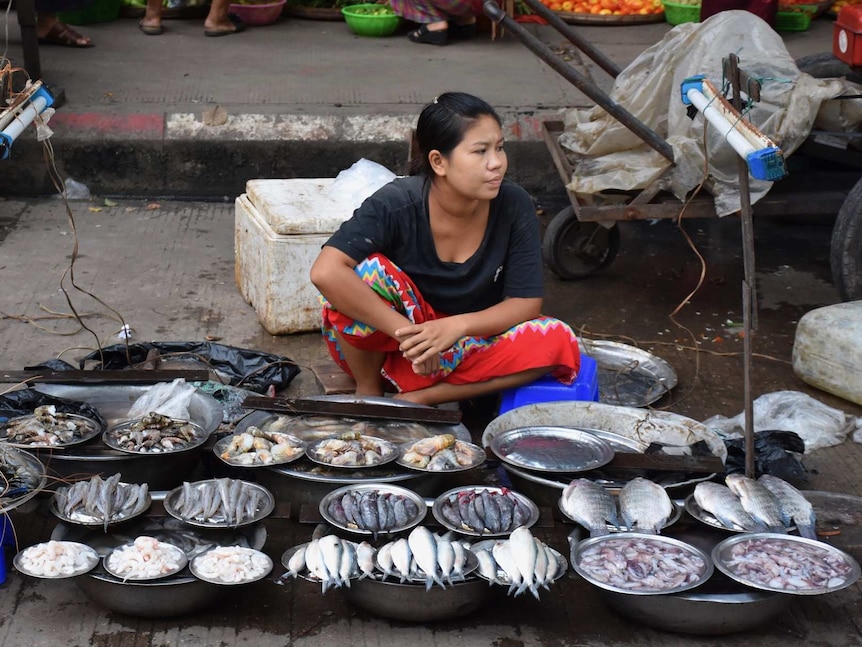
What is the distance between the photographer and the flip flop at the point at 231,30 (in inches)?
336

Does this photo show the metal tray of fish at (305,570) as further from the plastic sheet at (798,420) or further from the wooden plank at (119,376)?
the plastic sheet at (798,420)

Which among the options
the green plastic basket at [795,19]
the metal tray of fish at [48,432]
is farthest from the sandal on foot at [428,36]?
the metal tray of fish at [48,432]

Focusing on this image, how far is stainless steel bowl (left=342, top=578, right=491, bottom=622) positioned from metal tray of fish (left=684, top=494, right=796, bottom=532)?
0.68 meters

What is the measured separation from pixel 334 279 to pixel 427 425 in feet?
1.93

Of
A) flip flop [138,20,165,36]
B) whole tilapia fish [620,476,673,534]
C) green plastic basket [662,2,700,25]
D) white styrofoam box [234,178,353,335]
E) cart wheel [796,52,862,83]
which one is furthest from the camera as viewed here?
green plastic basket [662,2,700,25]

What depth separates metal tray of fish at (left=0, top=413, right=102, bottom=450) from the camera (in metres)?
3.18

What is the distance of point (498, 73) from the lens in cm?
775

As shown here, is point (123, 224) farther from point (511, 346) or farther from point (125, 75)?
point (511, 346)

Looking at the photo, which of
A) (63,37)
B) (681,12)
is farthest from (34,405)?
(681,12)

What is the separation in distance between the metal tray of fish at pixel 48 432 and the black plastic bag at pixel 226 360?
2.74ft

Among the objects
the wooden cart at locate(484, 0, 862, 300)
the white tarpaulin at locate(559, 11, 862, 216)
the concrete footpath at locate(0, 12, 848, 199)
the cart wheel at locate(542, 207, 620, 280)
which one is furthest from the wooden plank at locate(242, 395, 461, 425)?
the concrete footpath at locate(0, 12, 848, 199)

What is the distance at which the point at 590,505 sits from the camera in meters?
3.03

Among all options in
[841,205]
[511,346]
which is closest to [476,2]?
[841,205]

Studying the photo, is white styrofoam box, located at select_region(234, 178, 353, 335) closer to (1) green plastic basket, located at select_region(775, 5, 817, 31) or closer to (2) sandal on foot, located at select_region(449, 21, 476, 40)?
(2) sandal on foot, located at select_region(449, 21, 476, 40)
